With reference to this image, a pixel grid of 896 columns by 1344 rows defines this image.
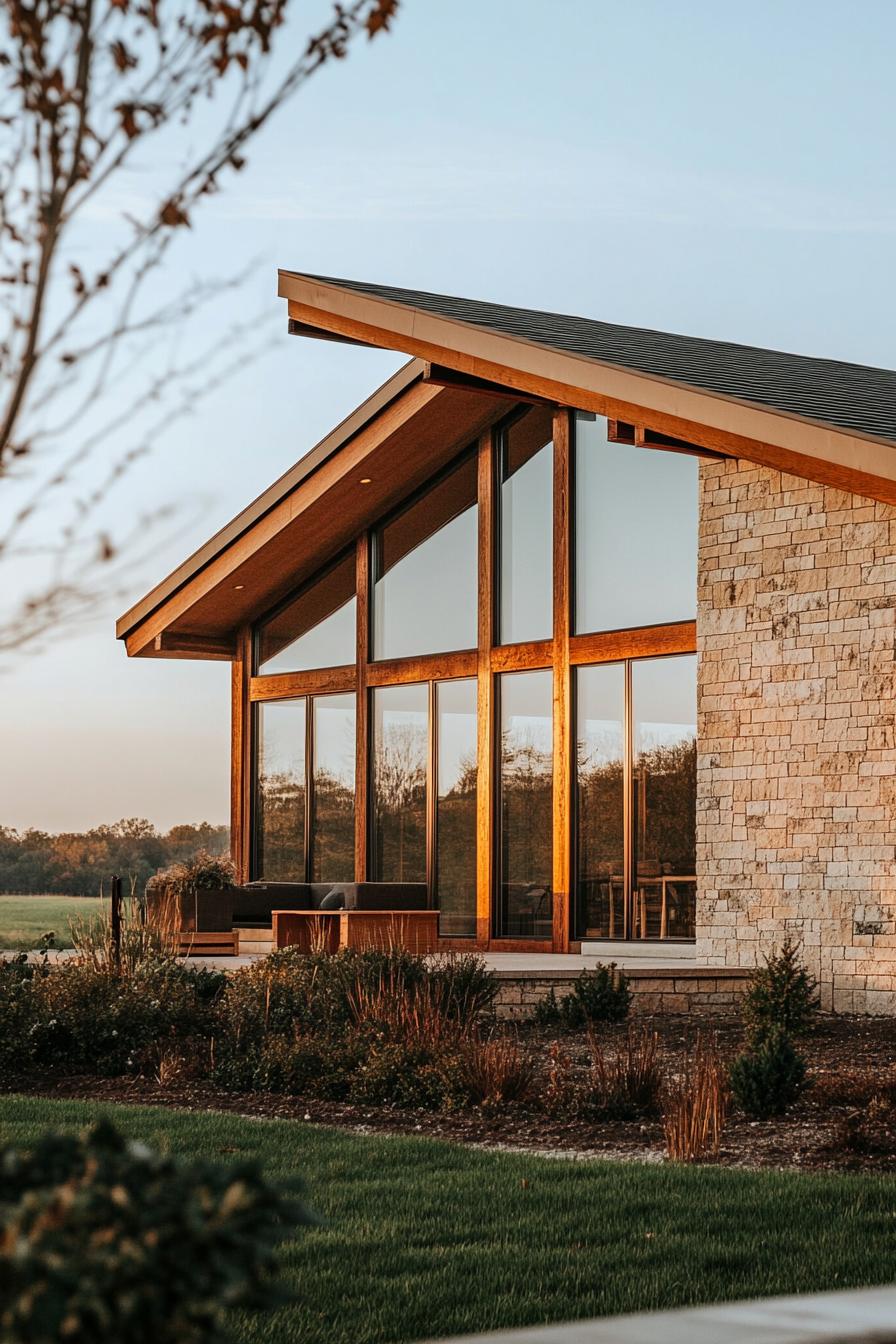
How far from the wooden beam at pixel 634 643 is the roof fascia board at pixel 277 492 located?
3043 millimetres

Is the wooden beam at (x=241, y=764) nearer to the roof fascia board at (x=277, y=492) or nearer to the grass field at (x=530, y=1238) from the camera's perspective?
the roof fascia board at (x=277, y=492)

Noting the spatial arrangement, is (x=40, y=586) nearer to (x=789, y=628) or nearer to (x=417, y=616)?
(x=789, y=628)

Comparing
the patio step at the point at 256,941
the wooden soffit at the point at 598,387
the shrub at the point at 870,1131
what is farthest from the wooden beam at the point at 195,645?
the shrub at the point at 870,1131

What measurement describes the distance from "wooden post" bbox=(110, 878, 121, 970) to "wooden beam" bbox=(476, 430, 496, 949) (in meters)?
5.03

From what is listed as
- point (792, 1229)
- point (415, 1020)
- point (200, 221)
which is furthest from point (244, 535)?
point (200, 221)

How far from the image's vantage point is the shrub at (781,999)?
9.93 m

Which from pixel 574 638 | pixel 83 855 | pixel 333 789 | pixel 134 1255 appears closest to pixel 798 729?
pixel 574 638

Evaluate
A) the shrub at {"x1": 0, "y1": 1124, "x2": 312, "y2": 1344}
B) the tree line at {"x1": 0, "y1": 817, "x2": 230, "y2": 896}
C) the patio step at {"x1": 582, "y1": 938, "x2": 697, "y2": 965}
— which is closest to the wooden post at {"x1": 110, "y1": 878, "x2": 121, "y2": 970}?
the patio step at {"x1": 582, "y1": 938, "x2": 697, "y2": 965}

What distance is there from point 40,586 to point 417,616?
47.6 ft

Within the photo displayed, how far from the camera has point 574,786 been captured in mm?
14781

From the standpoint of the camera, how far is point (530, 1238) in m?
5.01

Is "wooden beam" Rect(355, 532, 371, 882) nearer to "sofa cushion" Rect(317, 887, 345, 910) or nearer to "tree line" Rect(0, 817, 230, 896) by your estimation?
"sofa cushion" Rect(317, 887, 345, 910)

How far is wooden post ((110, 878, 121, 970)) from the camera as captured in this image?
11.0 m

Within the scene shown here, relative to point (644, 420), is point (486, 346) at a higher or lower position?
higher
